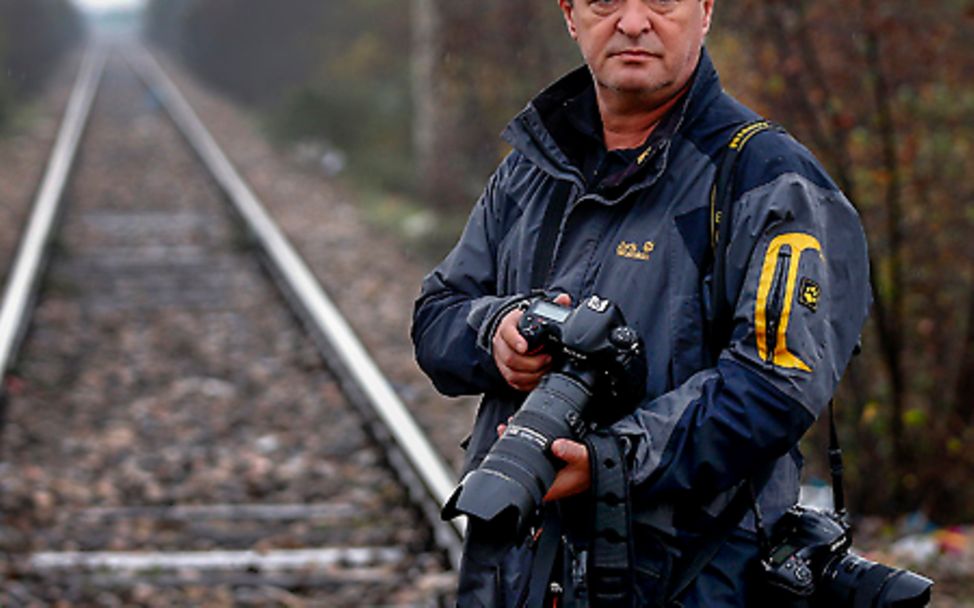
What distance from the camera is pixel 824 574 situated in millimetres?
2244

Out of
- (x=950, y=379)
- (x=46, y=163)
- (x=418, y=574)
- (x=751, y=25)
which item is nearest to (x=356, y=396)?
(x=418, y=574)

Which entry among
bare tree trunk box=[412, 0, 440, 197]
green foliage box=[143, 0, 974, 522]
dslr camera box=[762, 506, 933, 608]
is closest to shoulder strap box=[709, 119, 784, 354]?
dslr camera box=[762, 506, 933, 608]

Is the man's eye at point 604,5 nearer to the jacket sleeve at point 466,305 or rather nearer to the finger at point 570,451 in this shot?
the jacket sleeve at point 466,305

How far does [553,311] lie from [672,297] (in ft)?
0.66

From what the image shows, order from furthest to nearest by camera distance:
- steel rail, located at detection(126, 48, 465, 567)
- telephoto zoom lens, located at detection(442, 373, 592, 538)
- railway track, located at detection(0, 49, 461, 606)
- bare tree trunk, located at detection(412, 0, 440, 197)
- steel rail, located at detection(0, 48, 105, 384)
A: 1. bare tree trunk, located at detection(412, 0, 440, 197)
2. steel rail, located at detection(0, 48, 105, 384)
3. steel rail, located at detection(126, 48, 465, 567)
4. railway track, located at detection(0, 49, 461, 606)
5. telephoto zoom lens, located at detection(442, 373, 592, 538)

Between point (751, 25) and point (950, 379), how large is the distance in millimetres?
2358

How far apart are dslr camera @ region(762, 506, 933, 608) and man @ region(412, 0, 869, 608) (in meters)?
0.04

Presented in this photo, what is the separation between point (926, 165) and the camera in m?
8.09

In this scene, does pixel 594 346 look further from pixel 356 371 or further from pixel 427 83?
pixel 427 83

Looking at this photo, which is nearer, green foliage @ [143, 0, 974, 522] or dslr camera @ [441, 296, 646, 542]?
dslr camera @ [441, 296, 646, 542]

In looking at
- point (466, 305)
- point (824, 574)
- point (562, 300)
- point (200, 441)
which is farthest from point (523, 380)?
point (200, 441)

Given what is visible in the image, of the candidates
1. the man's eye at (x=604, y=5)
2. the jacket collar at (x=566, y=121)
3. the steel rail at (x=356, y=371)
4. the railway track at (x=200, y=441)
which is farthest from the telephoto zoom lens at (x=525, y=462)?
the steel rail at (x=356, y=371)

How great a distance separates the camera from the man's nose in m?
2.26

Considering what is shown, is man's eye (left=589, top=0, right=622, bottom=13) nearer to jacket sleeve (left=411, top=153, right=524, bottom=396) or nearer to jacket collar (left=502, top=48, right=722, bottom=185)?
jacket collar (left=502, top=48, right=722, bottom=185)
